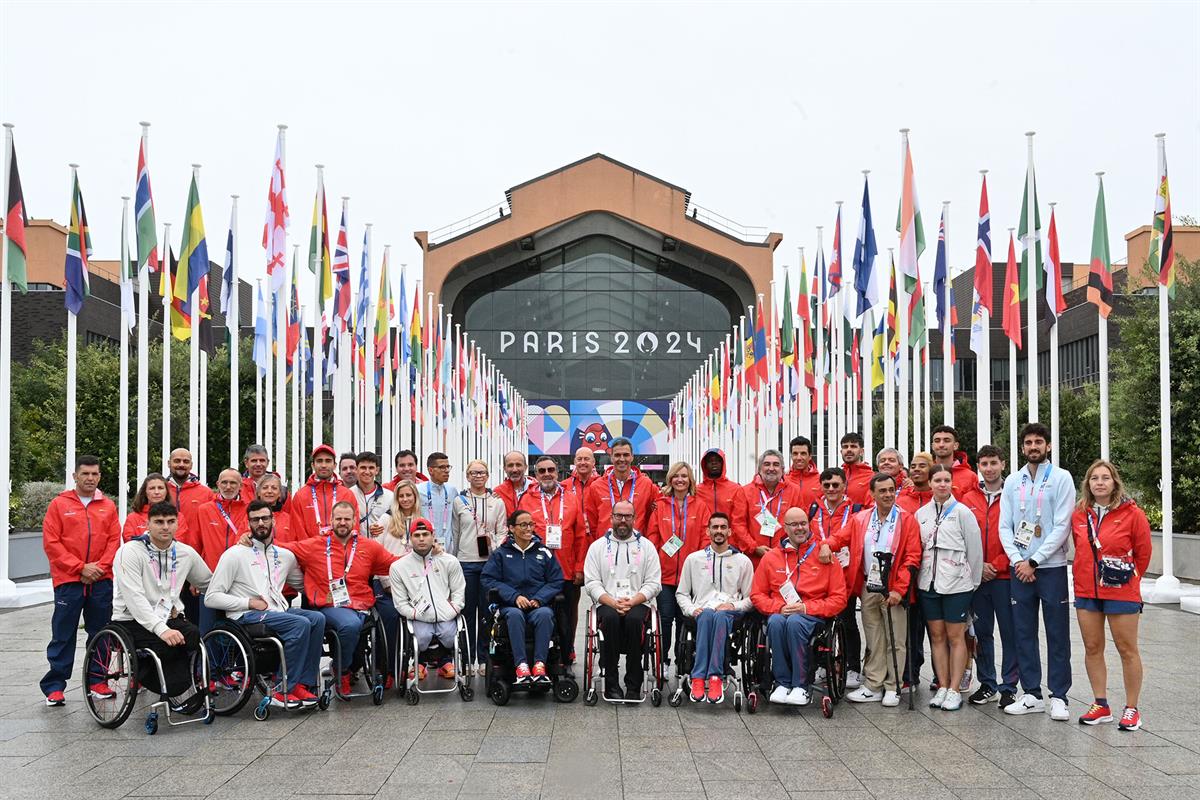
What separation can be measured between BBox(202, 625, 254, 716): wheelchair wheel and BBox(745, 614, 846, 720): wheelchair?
348cm

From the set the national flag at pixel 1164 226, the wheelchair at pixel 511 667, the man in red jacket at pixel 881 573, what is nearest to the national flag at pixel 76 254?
the wheelchair at pixel 511 667

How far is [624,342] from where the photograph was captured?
61250mm

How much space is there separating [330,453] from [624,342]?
51807 mm

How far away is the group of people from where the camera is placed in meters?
8.08

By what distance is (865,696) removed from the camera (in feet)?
29.1

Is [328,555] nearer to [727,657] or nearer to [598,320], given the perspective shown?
[727,657]

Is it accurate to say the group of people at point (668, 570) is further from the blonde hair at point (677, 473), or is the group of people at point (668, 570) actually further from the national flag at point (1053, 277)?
the national flag at point (1053, 277)

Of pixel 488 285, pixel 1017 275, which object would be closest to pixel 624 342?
pixel 488 285

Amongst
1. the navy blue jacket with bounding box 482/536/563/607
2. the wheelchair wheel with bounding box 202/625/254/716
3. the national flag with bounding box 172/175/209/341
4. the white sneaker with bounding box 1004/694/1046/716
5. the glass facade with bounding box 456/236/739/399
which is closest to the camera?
the wheelchair wheel with bounding box 202/625/254/716

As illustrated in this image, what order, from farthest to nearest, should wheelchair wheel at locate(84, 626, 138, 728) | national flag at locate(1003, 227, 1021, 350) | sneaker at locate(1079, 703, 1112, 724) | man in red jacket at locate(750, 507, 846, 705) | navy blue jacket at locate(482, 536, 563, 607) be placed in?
1. national flag at locate(1003, 227, 1021, 350)
2. navy blue jacket at locate(482, 536, 563, 607)
3. man in red jacket at locate(750, 507, 846, 705)
4. sneaker at locate(1079, 703, 1112, 724)
5. wheelchair wheel at locate(84, 626, 138, 728)

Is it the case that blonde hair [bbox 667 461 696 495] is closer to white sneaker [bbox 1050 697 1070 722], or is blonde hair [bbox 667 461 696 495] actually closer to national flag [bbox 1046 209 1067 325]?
white sneaker [bbox 1050 697 1070 722]

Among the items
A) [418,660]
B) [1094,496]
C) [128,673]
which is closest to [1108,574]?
[1094,496]

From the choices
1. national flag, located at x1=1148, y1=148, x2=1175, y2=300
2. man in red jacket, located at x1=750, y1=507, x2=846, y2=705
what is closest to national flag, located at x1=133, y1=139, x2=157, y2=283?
man in red jacket, located at x1=750, y1=507, x2=846, y2=705

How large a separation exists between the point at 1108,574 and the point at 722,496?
3.08 m
